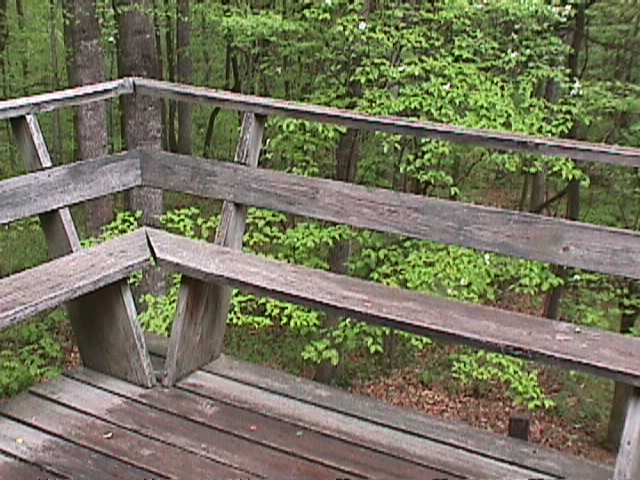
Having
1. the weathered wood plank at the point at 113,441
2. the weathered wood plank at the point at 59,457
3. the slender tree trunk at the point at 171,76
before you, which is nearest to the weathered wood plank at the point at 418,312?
the weathered wood plank at the point at 113,441

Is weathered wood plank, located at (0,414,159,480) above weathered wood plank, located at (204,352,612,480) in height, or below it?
below

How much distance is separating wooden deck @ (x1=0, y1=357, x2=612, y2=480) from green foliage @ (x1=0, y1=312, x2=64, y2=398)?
2203 mm

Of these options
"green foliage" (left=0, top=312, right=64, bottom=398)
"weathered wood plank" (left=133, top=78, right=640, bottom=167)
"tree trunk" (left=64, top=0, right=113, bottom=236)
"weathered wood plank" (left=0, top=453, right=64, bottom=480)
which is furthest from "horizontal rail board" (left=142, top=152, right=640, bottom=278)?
"tree trunk" (left=64, top=0, right=113, bottom=236)

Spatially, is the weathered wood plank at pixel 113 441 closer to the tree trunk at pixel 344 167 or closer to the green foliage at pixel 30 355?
the green foliage at pixel 30 355

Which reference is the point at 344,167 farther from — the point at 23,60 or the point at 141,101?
the point at 23,60

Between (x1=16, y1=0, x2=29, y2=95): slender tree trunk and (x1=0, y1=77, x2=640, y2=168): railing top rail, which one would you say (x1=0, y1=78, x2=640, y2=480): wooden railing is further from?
(x1=16, y1=0, x2=29, y2=95): slender tree trunk

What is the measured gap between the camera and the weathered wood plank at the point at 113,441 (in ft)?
8.75

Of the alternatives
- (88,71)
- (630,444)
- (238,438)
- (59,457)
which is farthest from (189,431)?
(88,71)

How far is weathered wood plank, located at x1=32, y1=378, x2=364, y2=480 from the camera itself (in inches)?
106

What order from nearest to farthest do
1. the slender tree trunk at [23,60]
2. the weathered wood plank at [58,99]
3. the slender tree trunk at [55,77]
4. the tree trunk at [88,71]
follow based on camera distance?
the weathered wood plank at [58,99] < the tree trunk at [88,71] < the slender tree trunk at [23,60] < the slender tree trunk at [55,77]

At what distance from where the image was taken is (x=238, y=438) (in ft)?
9.45

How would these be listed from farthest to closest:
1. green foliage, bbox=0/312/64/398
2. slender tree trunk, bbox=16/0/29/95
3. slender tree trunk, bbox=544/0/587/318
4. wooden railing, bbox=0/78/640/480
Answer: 1. slender tree trunk, bbox=16/0/29/95
2. slender tree trunk, bbox=544/0/587/318
3. green foliage, bbox=0/312/64/398
4. wooden railing, bbox=0/78/640/480

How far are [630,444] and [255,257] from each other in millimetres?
1531

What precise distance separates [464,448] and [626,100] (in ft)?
14.1
